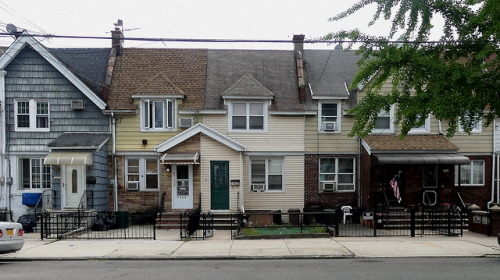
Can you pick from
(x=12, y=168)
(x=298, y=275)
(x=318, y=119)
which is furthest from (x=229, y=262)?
(x=12, y=168)

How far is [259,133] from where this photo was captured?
20297 mm

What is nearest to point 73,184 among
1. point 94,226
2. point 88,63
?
point 94,226

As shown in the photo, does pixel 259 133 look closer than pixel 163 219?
No

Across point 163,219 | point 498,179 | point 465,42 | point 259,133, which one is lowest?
point 163,219

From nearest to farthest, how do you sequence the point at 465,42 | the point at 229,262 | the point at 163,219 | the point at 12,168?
the point at 229,262
the point at 465,42
the point at 163,219
the point at 12,168

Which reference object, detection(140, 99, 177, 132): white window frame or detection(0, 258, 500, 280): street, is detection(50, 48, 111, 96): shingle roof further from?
detection(0, 258, 500, 280): street

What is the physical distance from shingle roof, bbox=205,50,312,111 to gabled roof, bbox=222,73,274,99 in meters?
0.20

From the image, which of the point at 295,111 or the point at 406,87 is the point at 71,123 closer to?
the point at 295,111

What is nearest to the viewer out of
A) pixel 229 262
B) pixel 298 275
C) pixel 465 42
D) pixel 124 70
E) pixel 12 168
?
pixel 298 275

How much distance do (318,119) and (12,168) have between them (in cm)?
1463

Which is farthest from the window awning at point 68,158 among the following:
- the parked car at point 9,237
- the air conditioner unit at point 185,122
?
the parked car at point 9,237

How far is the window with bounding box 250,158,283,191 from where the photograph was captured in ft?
67.5

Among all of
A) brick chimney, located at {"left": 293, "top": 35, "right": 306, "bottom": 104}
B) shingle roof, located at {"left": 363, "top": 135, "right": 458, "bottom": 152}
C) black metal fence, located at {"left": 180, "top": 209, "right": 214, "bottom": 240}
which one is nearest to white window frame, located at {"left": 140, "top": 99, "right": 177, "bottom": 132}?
black metal fence, located at {"left": 180, "top": 209, "right": 214, "bottom": 240}

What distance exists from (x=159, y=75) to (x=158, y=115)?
1954 millimetres
